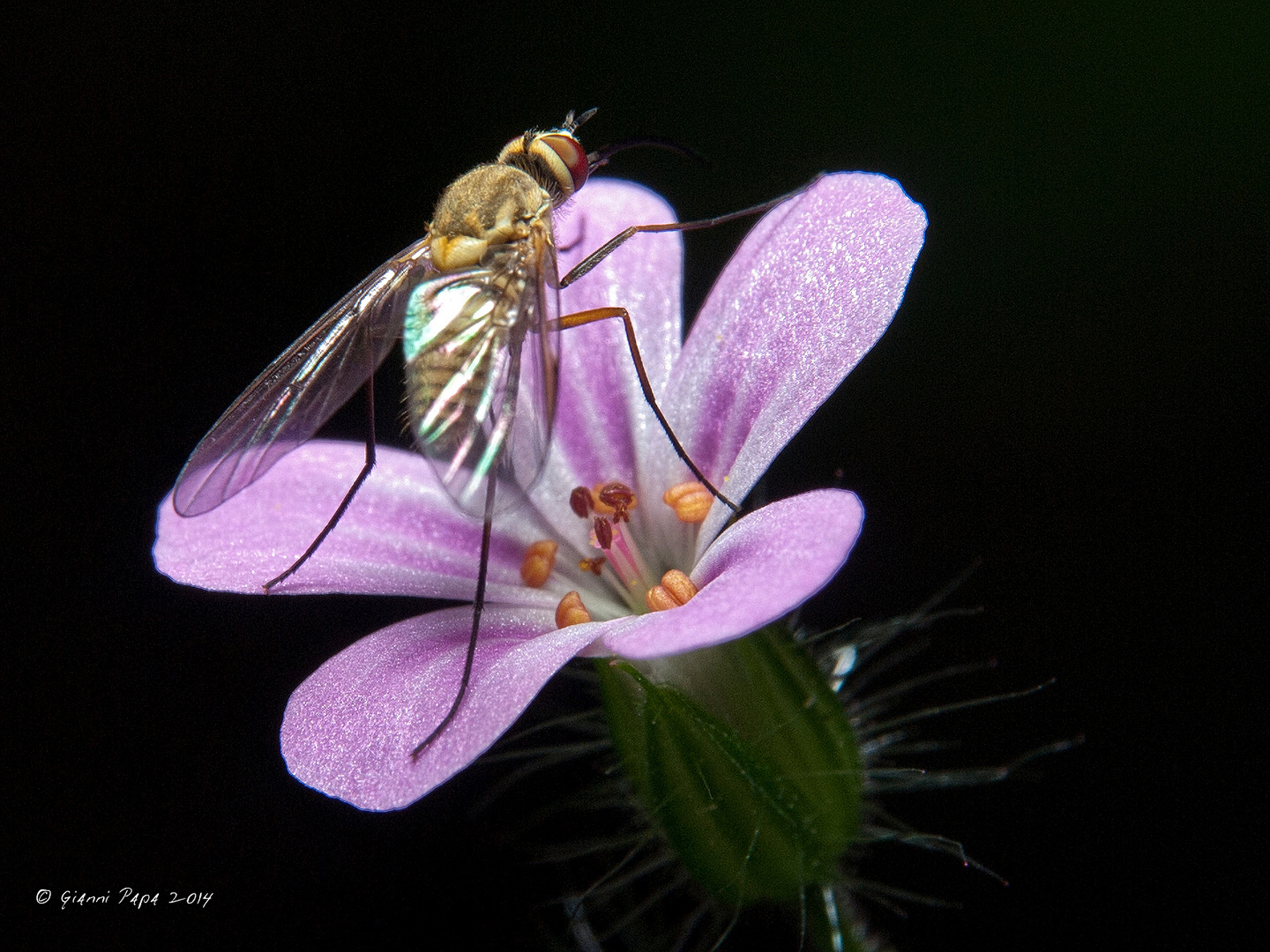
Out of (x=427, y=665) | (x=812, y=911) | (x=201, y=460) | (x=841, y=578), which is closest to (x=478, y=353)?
(x=427, y=665)

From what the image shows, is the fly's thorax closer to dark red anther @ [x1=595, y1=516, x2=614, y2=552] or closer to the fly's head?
the fly's head

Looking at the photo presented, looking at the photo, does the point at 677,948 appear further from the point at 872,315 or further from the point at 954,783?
the point at 872,315

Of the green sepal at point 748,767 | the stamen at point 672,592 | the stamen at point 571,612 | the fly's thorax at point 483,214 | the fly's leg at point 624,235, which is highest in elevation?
the fly's thorax at point 483,214

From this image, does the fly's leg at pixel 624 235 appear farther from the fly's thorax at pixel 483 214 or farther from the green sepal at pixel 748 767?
the green sepal at pixel 748 767

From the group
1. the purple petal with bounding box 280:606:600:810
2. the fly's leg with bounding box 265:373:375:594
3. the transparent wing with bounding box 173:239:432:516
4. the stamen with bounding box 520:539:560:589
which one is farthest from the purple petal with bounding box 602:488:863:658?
the transparent wing with bounding box 173:239:432:516

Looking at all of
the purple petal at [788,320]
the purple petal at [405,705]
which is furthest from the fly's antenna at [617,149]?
the purple petal at [405,705]

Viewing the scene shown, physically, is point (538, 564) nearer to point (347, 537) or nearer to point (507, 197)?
point (347, 537)

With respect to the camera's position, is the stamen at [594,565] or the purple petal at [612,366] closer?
the stamen at [594,565]
